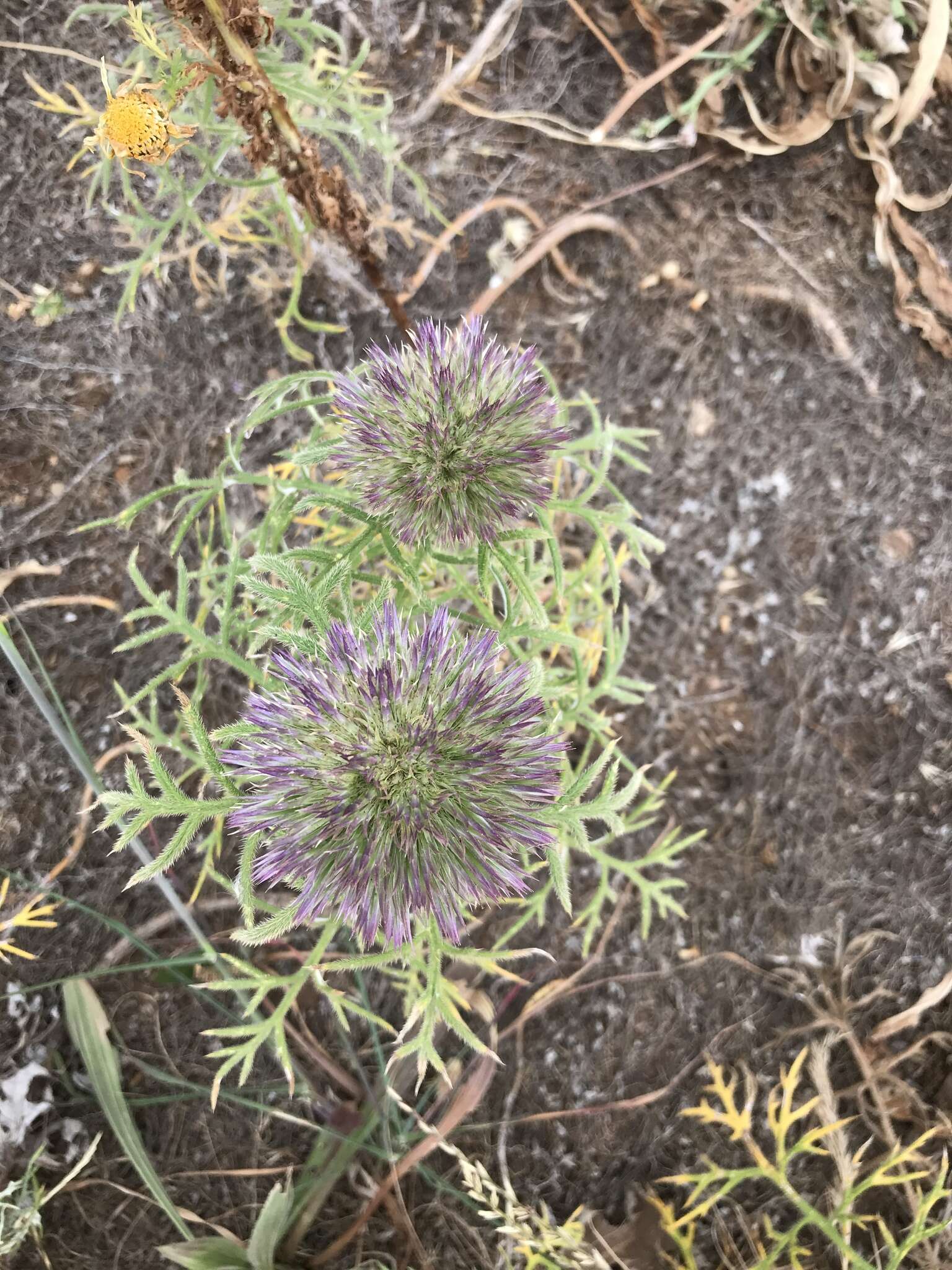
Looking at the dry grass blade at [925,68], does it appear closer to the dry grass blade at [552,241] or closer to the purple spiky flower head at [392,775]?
the dry grass blade at [552,241]

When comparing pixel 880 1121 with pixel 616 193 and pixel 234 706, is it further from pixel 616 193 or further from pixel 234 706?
pixel 616 193

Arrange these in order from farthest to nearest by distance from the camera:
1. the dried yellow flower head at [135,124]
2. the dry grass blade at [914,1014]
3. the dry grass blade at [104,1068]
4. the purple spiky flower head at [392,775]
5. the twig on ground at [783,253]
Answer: the twig on ground at [783,253] < the dry grass blade at [914,1014] < the dry grass blade at [104,1068] < the dried yellow flower head at [135,124] < the purple spiky flower head at [392,775]

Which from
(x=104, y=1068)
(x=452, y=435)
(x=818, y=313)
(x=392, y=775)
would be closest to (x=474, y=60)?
(x=818, y=313)

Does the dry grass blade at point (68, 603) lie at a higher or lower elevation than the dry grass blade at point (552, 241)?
lower

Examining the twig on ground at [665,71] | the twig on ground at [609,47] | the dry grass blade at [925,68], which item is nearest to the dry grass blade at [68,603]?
the twig on ground at [665,71]

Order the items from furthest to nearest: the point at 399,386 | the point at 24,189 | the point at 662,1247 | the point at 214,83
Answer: the point at 24,189 < the point at 662,1247 < the point at 214,83 < the point at 399,386

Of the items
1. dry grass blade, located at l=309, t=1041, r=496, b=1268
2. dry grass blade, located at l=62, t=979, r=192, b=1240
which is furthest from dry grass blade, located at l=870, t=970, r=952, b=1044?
dry grass blade, located at l=62, t=979, r=192, b=1240

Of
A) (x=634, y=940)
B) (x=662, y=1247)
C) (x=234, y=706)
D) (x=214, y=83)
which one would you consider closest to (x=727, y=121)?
(x=214, y=83)
